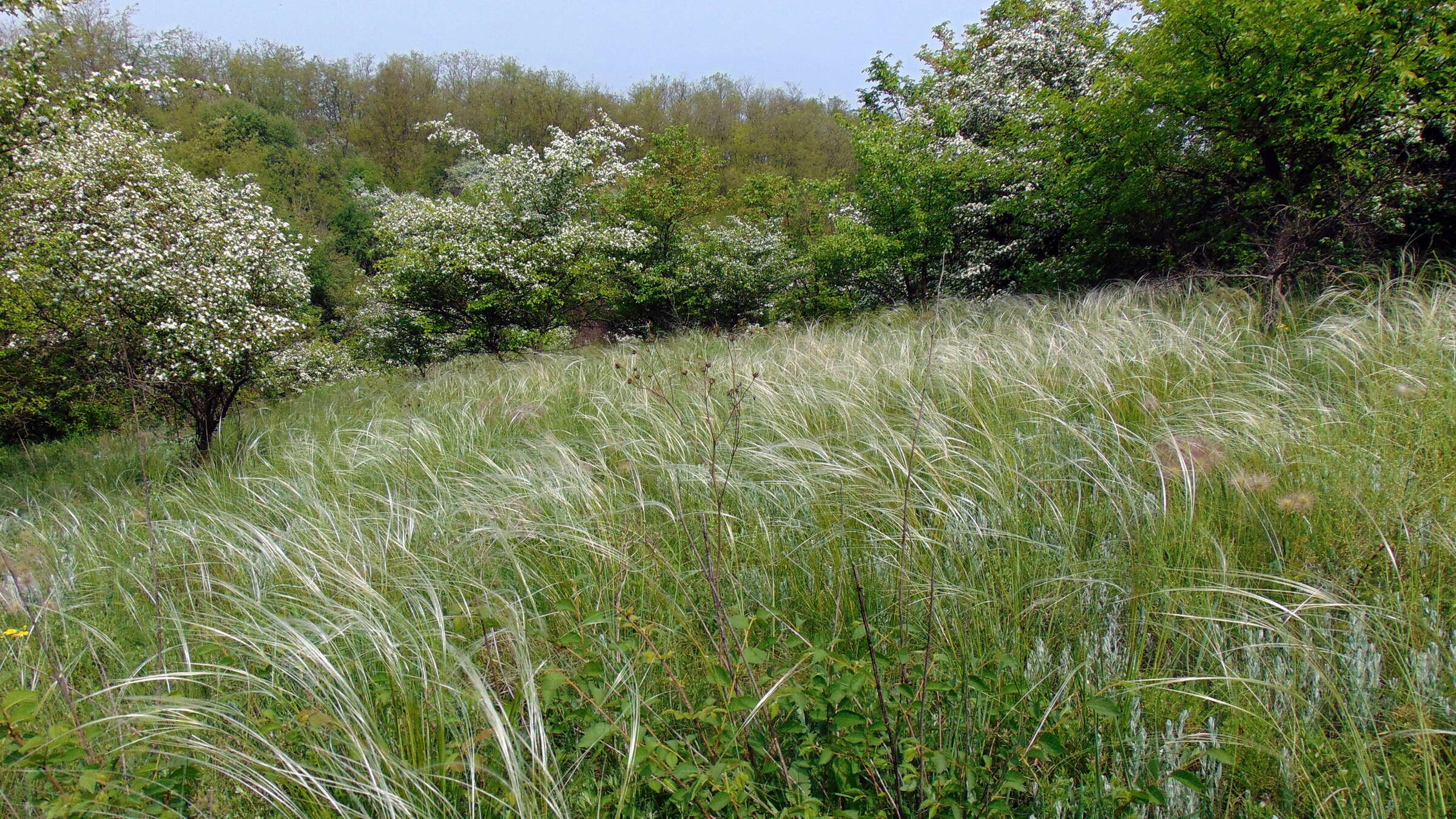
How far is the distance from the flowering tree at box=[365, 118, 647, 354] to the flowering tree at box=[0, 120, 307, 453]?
146 inches

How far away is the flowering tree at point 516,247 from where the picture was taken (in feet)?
34.6

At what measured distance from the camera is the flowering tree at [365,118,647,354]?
10.5 meters

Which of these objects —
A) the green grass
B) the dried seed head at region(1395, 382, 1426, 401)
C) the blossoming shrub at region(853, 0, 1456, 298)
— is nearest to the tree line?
the blossoming shrub at region(853, 0, 1456, 298)

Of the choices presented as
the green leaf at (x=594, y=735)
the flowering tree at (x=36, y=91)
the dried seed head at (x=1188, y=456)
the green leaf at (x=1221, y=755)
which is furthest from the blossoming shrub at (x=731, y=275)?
the green leaf at (x=1221, y=755)

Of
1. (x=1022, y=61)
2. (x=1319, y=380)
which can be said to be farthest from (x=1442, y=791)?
(x=1022, y=61)

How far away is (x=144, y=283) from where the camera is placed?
5117mm

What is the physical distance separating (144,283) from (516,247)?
5932mm

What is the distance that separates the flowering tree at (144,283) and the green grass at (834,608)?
8.11ft

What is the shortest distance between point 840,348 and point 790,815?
4.07m

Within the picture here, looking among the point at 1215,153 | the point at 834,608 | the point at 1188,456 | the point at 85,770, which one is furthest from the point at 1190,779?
the point at 1215,153

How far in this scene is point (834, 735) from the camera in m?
1.25

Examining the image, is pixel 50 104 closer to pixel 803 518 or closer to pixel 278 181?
pixel 803 518

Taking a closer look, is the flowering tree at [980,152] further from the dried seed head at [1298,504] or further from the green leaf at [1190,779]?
the green leaf at [1190,779]

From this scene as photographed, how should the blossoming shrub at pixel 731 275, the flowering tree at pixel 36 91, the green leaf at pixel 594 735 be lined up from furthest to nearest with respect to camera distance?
the blossoming shrub at pixel 731 275 < the flowering tree at pixel 36 91 < the green leaf at pixel 594 735
